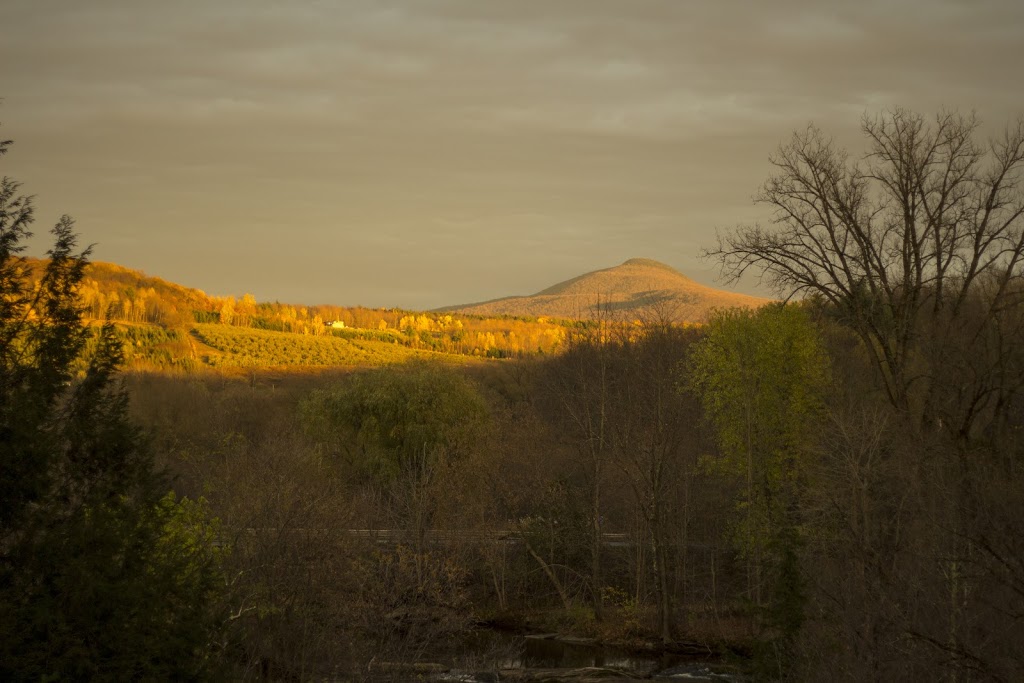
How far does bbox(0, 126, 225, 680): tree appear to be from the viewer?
49.6 ft

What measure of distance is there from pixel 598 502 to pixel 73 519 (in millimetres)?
31287

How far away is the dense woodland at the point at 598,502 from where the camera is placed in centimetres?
1652

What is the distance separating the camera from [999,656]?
22.5m

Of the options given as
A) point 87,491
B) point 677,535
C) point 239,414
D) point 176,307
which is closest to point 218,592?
point 87,491

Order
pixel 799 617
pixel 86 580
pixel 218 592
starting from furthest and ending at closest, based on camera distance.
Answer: pixel 799 617 → pixel 218 592 → pixel 86 580

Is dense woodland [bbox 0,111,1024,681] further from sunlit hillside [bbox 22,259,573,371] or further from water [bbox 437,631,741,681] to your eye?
sunlit hillside [bbox 22,259,573,371]

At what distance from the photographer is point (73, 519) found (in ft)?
53.5

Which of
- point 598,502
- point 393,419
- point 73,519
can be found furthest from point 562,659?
point 393,419

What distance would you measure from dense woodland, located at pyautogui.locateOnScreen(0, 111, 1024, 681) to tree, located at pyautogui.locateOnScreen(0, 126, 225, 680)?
49 millimetres

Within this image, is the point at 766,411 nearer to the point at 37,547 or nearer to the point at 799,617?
the point at 799,617

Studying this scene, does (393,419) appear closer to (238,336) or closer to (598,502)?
(598,502)

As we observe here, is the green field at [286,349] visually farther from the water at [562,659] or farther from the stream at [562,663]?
the stream at [562,663]

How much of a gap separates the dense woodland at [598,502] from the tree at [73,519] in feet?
0.16

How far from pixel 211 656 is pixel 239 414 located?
7082 cm
